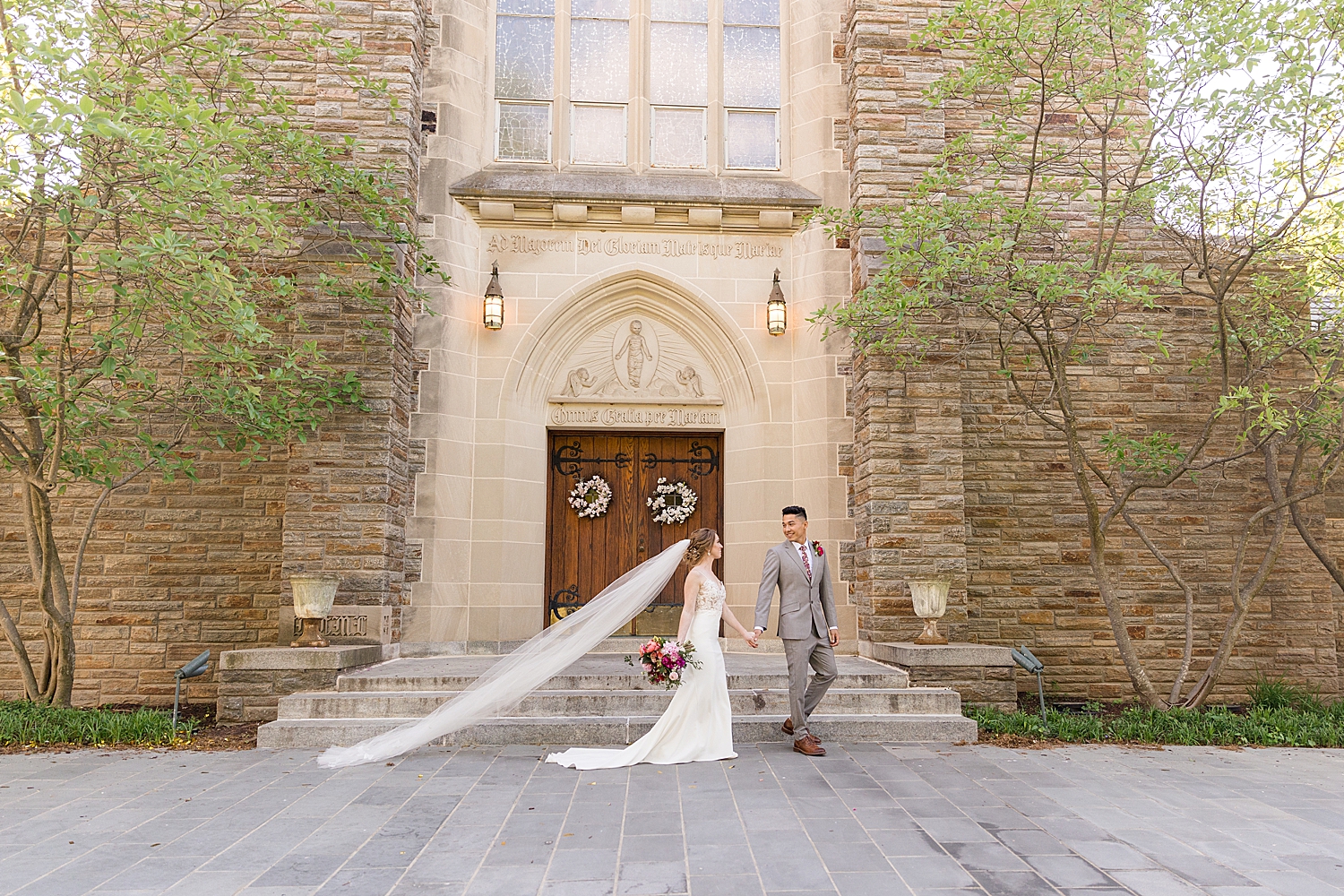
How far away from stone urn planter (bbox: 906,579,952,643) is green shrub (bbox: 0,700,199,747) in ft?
20.6

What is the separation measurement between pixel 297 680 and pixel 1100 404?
338 inches

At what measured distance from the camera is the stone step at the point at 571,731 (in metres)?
6.12

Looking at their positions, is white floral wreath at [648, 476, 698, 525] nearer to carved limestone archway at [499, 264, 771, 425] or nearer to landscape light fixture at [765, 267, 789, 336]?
carved limestone archway at [499, 264, 771, 425]

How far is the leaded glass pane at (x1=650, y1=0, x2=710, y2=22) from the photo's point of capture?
32.5ft

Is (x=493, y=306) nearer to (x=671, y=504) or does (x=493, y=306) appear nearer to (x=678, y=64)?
(x=671, y=504)

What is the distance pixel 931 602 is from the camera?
24.7 ft

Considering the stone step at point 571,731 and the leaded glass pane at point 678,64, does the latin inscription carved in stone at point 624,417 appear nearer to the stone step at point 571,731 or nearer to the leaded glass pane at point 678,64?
the leaded glass pane at point 678,64

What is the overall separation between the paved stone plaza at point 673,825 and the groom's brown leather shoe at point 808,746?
0.10 metres

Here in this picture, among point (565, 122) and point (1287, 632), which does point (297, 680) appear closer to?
point (565, 122)

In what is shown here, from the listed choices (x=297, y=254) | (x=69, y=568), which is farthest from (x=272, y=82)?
(x=69, y=568)

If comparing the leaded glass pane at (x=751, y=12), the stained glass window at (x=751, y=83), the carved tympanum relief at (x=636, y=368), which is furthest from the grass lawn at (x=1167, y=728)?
the leaded glass pane at (x=751, y=12)

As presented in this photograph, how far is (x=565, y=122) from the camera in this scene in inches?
380

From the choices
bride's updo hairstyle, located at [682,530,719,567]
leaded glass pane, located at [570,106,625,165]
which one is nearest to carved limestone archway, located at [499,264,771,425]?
leaded glass pane, located at [570,106,625,165]

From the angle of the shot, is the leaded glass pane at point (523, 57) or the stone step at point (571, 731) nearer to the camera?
the stone step at point (571, 731)
